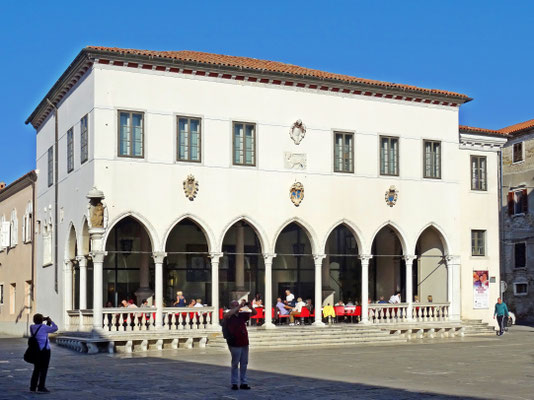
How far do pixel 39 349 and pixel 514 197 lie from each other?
3738 cm

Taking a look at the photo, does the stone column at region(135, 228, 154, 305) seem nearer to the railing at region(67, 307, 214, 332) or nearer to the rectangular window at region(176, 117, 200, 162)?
the railing at region(67, 307, 214, 332)

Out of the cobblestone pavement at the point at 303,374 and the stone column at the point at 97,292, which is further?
the stone column at the point at 97,292

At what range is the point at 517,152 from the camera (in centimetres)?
4834

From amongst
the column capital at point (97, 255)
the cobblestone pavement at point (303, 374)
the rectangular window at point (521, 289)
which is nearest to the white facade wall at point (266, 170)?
the column capital at point (97, 255)

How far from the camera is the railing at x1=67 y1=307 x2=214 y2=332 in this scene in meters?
27.1

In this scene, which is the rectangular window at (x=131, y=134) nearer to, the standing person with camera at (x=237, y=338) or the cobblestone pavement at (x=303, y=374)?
the cobblestone pavement at (x=303, y=374)

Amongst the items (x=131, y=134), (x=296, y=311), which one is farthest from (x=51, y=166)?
(x=296, y=311)

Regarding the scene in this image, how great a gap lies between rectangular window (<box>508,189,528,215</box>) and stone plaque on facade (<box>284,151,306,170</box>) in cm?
2088

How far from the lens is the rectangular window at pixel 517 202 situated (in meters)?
47.5

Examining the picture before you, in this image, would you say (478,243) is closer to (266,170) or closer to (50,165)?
(266,170)

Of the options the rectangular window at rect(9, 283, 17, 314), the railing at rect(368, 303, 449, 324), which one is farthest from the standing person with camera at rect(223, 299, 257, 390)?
the rectangular window at rect(9, 283, 17, 314)

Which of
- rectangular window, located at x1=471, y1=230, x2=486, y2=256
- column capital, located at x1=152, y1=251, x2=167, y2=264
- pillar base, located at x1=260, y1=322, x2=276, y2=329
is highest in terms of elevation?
rectangular window, located at x1=471, y1=230, x2=486, y2=256

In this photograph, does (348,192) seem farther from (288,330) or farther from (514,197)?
(514,197)

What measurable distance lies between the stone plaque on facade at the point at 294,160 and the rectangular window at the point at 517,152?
21365mm
